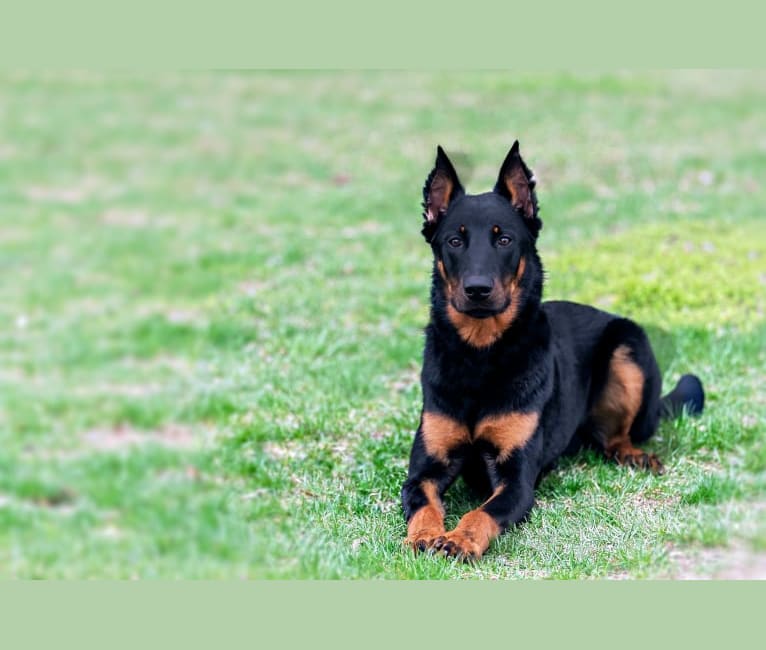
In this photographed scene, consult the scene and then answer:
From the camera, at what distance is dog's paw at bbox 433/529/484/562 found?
554 cm

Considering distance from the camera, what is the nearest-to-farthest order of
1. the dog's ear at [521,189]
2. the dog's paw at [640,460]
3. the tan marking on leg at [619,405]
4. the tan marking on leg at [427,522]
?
the tan marking on leg at [427,522] → the dog's ear at [521,189] → the dog's paw at [640,460] → the tan marking on leg at [619,405]

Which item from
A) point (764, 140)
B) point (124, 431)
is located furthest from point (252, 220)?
point (764, 140)

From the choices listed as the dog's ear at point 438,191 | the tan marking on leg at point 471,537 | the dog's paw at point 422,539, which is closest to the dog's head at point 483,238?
the dog's ear at point 438,191

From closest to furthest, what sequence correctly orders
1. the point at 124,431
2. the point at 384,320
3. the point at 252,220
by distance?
the point at 124,431 < the point at 384,320 < the point at 252,220

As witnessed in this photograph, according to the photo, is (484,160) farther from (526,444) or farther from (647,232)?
(526,444)

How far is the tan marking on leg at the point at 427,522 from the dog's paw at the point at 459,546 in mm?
63

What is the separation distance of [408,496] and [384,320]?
4.19 meters

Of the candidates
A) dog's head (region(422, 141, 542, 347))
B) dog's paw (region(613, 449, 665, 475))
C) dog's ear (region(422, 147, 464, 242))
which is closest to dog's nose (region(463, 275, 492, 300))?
dog's head (region(422, 141, 542, 347))

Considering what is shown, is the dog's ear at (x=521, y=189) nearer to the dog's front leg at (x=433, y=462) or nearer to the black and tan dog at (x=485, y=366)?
the black and tan dog at (x=485, y=366)

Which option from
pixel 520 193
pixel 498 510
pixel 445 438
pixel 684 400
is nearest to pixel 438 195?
pixel 520 193

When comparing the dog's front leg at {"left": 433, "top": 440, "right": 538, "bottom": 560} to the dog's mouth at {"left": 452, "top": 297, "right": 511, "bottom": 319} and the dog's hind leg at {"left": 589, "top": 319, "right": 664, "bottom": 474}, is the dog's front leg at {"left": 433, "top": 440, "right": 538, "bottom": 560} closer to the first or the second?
the dog's mouth at {"left": 452, "top": 297, "right": 511, "bottom": 319}

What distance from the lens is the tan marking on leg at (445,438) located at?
615 cm

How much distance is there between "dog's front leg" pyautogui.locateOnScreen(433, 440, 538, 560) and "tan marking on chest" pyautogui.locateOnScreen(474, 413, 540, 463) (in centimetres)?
4

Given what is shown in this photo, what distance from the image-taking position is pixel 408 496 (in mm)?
6105
